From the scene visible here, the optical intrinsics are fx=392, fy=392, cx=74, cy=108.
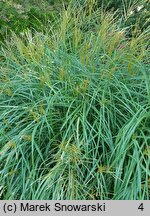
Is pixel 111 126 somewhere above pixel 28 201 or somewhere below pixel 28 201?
above

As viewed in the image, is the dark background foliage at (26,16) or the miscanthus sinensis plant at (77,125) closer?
the miscanthus sinensis plant at (77,125)

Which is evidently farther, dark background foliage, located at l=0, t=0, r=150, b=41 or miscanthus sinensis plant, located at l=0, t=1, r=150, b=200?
dark background foliage, located at l=0, t=0, r=150, b=41

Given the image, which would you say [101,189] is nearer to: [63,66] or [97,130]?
[97,130]

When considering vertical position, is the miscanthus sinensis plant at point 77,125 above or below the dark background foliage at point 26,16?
below

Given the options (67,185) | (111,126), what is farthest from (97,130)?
(67,185)

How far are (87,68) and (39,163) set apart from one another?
32.7 inches

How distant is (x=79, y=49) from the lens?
3.30 m

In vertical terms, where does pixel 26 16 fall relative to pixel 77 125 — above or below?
above

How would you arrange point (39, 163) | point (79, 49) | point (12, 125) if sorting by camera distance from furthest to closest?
point (79, 49), point (12, 125), point (39, 163)

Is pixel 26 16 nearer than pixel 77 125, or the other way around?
pixel 77 125

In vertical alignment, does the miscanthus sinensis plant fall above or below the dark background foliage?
below

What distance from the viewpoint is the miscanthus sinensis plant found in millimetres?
2311

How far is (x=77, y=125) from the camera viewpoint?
8.09 feet

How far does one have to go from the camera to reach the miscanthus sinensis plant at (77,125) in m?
2.31
